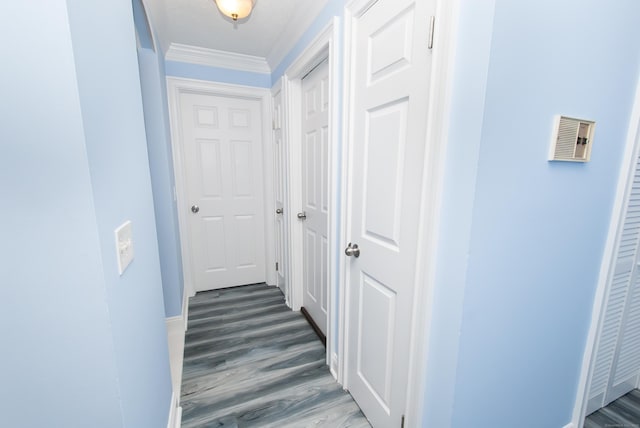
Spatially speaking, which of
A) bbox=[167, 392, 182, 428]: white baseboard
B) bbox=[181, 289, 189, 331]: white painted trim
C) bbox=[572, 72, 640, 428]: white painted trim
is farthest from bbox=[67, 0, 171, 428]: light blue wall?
bbox=[572, 72, 640, 428]: white painted trim

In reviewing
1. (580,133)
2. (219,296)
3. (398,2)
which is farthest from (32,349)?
(219,296)

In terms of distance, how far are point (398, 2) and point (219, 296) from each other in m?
2.73

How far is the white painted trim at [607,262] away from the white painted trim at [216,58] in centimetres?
254

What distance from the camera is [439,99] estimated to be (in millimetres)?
790

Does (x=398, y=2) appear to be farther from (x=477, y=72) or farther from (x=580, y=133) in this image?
(x=580, y=133)

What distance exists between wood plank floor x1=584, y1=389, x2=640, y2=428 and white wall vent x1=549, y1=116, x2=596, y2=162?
1427 mm

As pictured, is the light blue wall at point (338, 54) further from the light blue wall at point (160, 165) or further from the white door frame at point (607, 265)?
the white door frame at point (607, 265)

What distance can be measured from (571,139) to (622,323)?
1.13 meters

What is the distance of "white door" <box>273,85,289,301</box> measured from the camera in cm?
236

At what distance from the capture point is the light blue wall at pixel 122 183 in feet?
1.94

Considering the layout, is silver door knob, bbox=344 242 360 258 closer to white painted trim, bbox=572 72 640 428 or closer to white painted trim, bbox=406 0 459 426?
white painted trim, bbox=406 0 459 426

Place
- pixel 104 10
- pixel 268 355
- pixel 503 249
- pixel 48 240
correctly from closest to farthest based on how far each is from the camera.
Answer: pixel 48 240 < pixel 104 10 < pixel 503 249 < pixel 268 355

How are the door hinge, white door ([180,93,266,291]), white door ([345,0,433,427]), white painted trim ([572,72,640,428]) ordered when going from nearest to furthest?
the door hinge, white door ([345,0,433,427]), white painted trim ([572,72,640,428]), white door ([180,93,266,291])

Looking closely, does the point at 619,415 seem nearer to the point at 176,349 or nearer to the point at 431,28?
the point at 431,28
